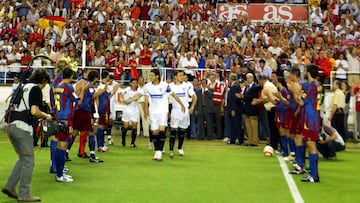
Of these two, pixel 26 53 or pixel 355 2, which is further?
pixel 355 2

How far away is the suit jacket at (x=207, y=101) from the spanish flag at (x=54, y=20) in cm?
888

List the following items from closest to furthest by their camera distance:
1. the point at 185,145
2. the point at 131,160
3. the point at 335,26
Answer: the point at 131,160, the point at 185,145, the point at 335,26

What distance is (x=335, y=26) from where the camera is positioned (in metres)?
29.1

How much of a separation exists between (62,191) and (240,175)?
3.95 metres

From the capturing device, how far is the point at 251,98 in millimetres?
19719

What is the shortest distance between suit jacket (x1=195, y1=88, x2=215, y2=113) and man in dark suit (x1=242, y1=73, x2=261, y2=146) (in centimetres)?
222

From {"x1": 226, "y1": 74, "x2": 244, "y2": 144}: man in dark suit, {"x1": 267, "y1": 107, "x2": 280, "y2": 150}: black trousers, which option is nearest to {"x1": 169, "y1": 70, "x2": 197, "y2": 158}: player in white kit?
{"x1": 267, "y1": 107, "x2": 280, "y2": 150}: black trousers

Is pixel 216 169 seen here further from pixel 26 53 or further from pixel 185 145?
pixel 26 53

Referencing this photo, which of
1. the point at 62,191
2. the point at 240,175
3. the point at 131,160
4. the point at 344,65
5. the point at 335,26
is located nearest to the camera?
the point at 62,191

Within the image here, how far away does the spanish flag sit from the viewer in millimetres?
28328

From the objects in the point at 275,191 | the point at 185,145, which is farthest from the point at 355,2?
the point at 275,191

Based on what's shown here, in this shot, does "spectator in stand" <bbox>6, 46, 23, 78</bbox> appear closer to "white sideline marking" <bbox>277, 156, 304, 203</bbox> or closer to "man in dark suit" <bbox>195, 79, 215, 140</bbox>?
"man in dark suit" <bbox>195, 79, 215, 140</bbox>

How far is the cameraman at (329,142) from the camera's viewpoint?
16562 mm

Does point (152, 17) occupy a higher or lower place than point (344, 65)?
higher
